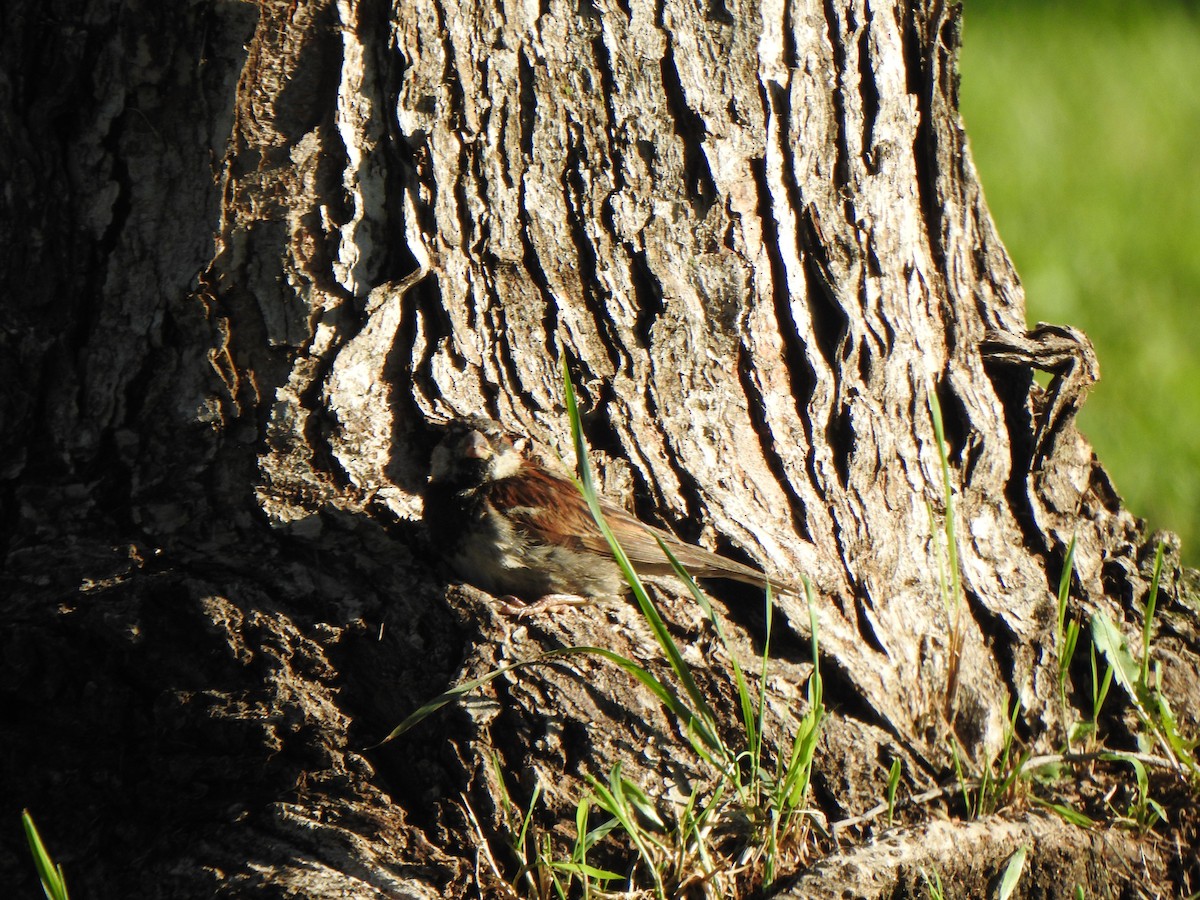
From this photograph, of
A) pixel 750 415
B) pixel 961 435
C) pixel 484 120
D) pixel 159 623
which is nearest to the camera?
pixel 159 623

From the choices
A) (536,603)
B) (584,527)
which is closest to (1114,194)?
(584,527)

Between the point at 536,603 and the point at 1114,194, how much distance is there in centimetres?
660

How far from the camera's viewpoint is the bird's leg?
9.08ft

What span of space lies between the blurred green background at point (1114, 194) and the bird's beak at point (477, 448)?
11.1 ft

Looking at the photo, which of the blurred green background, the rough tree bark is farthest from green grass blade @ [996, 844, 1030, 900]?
the blurred green background

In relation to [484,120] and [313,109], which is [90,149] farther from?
[484,120]

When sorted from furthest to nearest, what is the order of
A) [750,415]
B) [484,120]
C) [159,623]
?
[750,415], [484,120], [159,623]

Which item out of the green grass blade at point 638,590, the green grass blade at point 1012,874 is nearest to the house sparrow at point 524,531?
the green grass blade at point 638,590

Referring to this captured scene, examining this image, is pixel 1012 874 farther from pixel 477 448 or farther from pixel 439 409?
pixel 439 409

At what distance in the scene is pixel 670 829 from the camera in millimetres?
2525

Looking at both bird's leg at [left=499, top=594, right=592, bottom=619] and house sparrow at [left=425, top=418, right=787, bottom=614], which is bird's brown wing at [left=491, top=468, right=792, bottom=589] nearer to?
house sparrow at [left=425, top=418, right=787, bottom=614]

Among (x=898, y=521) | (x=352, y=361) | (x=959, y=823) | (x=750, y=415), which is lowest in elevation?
(x=959, y=823)

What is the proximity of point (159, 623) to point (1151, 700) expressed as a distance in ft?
7.81

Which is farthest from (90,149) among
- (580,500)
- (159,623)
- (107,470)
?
Answer: (580,500)
